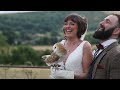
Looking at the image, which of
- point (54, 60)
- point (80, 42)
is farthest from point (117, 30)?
point (54, 60)

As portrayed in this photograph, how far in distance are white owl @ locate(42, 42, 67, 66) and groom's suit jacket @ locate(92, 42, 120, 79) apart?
269 mm

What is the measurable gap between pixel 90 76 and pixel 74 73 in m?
0.13

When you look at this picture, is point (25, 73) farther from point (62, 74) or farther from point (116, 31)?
point (116, 31)

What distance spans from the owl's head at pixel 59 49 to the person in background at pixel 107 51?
9.6 inches

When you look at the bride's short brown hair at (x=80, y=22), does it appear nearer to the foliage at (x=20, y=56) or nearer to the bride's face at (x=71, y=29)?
the bride's face at (x=71, y=29)

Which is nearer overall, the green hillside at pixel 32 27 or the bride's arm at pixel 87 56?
the bride's arm at pixel 87 56

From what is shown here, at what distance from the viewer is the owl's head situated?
6.19 ft

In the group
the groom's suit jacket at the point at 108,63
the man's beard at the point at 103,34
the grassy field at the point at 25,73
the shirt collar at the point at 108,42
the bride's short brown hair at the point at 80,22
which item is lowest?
the grassy field at the point at 25,73

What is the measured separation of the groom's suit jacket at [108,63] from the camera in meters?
1.78

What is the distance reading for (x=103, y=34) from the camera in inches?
74.2

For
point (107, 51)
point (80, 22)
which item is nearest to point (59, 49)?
point (80, 22)

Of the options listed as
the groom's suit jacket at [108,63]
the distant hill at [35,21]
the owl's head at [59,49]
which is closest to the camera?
the groom's suit jacket at [108,63]

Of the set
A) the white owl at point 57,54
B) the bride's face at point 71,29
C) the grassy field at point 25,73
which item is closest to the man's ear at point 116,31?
the bride's face at point 71,29
